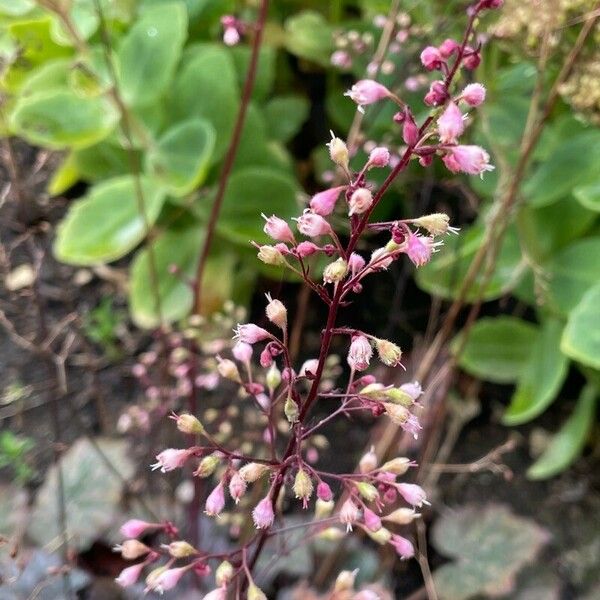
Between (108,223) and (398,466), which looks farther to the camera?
(108,223)

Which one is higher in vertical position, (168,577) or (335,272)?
(335,272)

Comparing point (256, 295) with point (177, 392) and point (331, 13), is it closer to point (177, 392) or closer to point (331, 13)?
point (177, 392)

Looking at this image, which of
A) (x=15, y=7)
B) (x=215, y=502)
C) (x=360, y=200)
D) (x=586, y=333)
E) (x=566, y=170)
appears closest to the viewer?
(x=360, y=200)

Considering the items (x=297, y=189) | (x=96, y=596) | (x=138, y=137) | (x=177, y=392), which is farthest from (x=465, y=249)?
(x=96, y=596)

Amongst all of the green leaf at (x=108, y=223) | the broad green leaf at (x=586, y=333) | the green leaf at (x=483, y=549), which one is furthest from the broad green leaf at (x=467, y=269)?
the green leaf at (x=108, y=223)

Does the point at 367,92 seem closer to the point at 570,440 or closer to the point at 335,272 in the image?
the point at 335,272

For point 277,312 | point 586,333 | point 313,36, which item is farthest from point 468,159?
point 313,36
